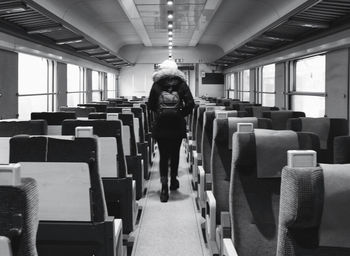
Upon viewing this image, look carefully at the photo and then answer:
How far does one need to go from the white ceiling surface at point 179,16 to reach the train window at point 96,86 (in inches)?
54.4

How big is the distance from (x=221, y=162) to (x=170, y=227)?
137 cm

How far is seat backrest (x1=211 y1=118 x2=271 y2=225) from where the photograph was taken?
338 centimetres

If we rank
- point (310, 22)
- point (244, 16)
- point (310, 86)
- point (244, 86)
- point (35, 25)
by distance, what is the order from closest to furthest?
point (310, 22) → point (35, 25) → point (310, 86) → point (244, 16) → point (244, 86)

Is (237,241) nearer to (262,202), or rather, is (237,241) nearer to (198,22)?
(262,202)

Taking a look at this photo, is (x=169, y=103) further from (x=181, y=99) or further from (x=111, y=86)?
(x=111, y=86)

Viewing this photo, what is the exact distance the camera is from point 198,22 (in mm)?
12992

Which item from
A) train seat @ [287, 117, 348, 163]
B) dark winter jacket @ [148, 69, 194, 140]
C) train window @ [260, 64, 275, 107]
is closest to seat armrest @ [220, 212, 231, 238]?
train seat @ [287, 117, 348, 163]

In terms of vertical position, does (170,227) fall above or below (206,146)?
below

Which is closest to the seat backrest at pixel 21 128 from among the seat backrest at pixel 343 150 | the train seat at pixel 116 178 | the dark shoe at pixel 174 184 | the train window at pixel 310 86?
the train seat at pixel 116 178

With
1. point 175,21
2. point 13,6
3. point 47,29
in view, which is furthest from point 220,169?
point 175,21

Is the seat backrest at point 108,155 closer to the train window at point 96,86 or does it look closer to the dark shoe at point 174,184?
the dark shoe at point 174,184

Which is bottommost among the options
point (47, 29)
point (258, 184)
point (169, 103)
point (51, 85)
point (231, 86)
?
point (258, 184)

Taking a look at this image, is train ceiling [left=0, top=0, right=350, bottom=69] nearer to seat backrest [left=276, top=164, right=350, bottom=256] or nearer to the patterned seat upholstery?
seat backrest [left=276, top=164, right=350, bottom=256]

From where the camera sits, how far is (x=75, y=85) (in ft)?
42.4
